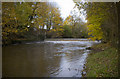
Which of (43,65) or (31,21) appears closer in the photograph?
(43,65)

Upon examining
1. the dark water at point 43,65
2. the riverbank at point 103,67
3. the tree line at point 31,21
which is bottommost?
the dark water at point 43,65

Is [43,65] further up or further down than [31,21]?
further down

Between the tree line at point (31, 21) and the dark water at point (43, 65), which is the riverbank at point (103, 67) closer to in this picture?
the dark water at point (43, 65)

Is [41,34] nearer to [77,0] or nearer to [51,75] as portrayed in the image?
[77,0]

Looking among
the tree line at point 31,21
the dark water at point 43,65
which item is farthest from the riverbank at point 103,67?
the tree line at point 31,21

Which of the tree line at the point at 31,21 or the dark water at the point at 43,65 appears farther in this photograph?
the tree line at the point at 31,21

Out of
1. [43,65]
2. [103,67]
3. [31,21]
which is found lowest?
[43,65]

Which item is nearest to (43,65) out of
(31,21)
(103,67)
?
(103,67)

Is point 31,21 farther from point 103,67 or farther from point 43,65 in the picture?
point 103,67

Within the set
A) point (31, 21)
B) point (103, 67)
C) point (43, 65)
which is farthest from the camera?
point (31, 21)

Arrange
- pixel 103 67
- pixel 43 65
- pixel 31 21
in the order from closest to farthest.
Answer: pixel 103 67 < pixel 43 65 < pixel 31 21

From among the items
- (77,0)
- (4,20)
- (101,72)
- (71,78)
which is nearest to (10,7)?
(4,20)

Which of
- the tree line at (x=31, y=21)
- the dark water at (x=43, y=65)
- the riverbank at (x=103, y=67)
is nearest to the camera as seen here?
the riverbank at (x=103, y=67)

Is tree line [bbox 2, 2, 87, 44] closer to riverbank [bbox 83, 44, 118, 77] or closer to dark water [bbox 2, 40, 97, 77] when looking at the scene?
dark water [bbox 2, 40, 97, 77]
